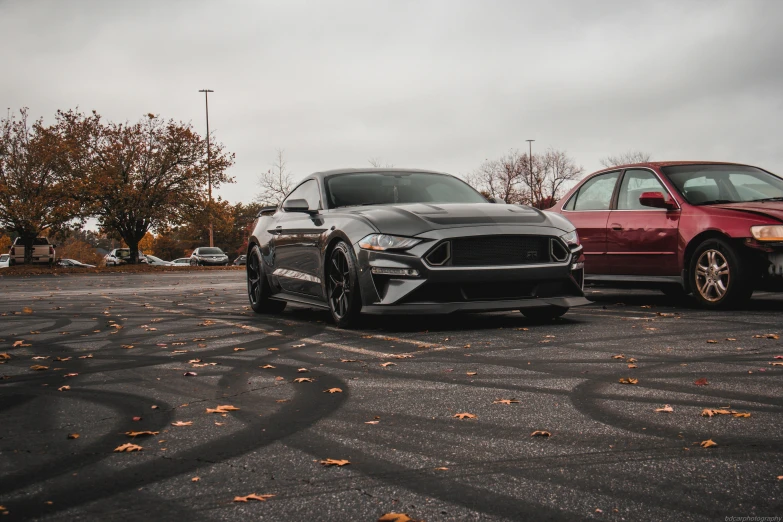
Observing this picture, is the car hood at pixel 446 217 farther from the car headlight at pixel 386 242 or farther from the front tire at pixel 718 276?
the front tire at pixel 718 276

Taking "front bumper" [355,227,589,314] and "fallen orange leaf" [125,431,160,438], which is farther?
"front bumper" [355,227,589,314]

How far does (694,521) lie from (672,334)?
4.60m

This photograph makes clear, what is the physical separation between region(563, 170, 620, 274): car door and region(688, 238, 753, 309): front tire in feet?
3.97

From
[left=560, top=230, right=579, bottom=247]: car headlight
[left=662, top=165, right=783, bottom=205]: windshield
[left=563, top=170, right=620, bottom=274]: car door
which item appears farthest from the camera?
[left=563, top=170, right=620, bottom=274]: car door

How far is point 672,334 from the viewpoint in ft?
22.7

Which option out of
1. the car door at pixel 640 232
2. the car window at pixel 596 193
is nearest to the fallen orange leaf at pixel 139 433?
the car door at pixel 640 232

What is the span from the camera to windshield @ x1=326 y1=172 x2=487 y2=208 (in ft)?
28.2

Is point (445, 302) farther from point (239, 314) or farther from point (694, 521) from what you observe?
point (694, 521)

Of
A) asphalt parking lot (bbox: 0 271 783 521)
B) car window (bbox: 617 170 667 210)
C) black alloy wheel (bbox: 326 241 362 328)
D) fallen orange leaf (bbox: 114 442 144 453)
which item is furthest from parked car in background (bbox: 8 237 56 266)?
fallen orange leaf (bbox: 114 442 144 453)

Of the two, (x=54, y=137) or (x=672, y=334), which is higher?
(x=54, y=137)

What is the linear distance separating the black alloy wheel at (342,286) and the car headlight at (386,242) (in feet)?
0.96

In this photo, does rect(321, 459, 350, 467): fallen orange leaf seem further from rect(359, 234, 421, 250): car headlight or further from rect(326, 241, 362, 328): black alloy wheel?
rect(326, 241, 362, 328): black alloy wheel

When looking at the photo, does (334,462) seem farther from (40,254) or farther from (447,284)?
(40,254)

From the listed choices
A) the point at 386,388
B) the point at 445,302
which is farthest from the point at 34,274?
the point at 386,388
